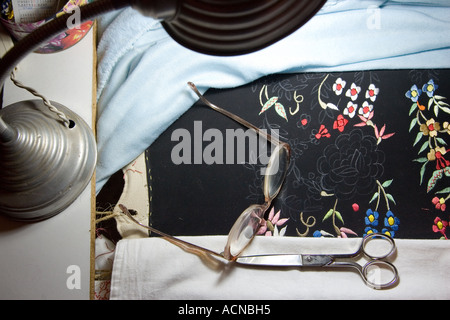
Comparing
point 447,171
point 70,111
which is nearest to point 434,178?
point 447,171

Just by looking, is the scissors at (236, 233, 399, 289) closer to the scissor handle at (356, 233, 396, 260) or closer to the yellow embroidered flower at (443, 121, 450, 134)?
the scissor handle at (356, 233, 396, 260)

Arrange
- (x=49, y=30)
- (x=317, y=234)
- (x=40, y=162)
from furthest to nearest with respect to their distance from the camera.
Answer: (x=317, y=234) → (x=40, y=162) → (x=49, y=30)

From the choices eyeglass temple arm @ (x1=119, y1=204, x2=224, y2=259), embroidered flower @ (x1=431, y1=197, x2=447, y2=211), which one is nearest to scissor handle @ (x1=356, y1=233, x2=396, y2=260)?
embroidered flower @ (x1=431, y1=197, x2=447, y2=211)

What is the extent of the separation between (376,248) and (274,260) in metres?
0.15

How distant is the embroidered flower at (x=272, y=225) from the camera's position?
63 centimetres

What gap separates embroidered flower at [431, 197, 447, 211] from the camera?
644mm

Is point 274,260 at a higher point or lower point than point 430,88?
lower

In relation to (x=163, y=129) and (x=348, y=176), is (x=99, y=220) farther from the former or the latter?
(x=348, y=176)

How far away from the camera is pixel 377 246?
0.61 meters

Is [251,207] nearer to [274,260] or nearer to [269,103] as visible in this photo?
[274,260]

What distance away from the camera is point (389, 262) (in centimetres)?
59

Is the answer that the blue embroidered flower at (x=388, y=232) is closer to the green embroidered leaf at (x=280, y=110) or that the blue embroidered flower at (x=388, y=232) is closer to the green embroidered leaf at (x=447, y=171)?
the green embroidered leaf at (x=447, y=171)

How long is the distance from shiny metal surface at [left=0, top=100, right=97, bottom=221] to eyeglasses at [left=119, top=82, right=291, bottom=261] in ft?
0.32

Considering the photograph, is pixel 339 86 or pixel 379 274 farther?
pixel 339 86
